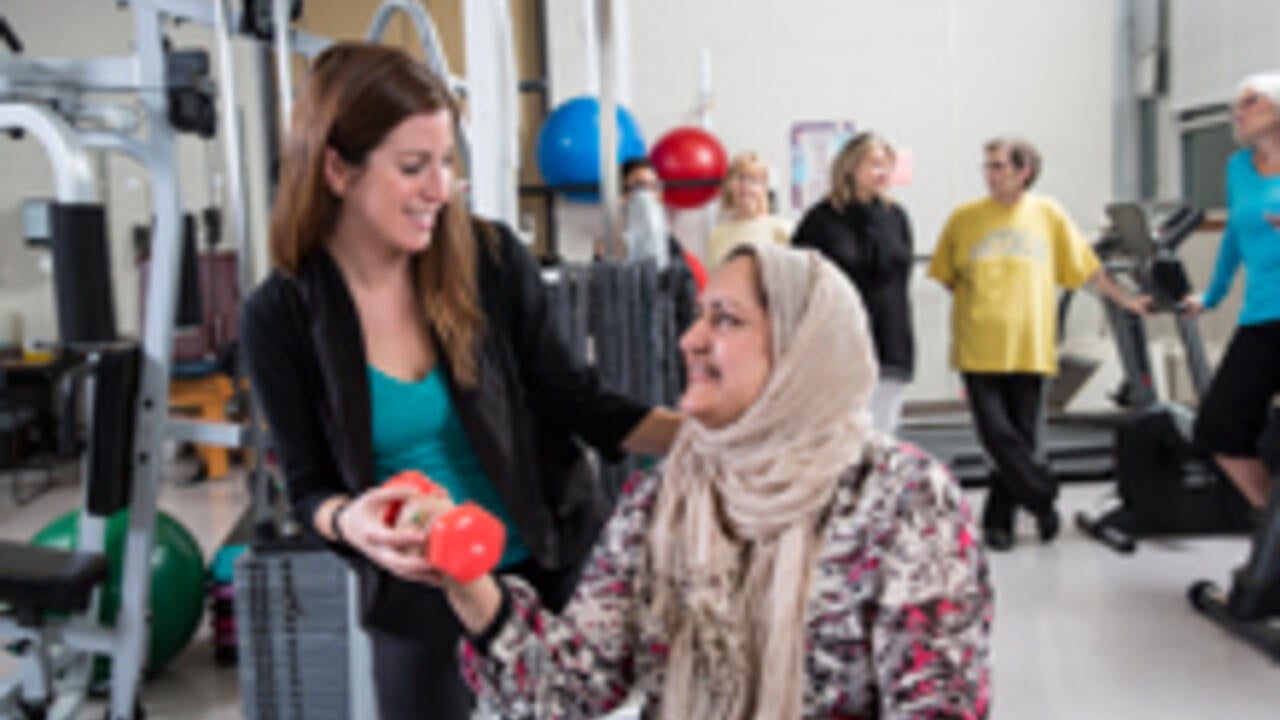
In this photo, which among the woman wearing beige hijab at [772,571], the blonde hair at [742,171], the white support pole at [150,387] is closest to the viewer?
the woman wearing beige hijab at [772,571]

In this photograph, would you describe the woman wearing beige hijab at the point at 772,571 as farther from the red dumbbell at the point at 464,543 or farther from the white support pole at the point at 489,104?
the white support pole at the point at 489,104

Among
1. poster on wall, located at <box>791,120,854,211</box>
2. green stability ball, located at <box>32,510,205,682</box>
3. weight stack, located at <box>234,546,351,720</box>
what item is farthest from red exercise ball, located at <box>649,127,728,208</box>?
weight stack, located at <box>234,546,351,720</box>

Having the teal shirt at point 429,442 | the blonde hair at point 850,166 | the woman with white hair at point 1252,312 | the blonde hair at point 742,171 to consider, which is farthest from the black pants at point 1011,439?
the teal shirt at point 429,442

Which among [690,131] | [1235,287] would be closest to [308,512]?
[690,131]

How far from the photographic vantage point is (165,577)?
3.22 meters

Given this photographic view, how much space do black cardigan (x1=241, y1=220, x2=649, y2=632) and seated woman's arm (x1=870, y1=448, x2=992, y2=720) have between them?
18.6 inches

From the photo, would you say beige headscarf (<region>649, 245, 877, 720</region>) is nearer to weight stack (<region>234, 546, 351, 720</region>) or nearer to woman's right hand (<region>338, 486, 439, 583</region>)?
woman's right hand (<region>338, 486, 439, 583</region>)

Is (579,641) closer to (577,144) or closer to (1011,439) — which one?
(1011,439)

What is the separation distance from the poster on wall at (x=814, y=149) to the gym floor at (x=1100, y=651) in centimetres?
340

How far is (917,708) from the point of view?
1.12 metres

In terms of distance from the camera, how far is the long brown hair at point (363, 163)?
1.33 m

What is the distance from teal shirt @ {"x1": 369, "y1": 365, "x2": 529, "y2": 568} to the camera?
56.1 inches

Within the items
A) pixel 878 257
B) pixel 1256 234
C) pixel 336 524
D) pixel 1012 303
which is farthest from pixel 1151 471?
pixel 336 524

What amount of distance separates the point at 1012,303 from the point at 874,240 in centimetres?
56
